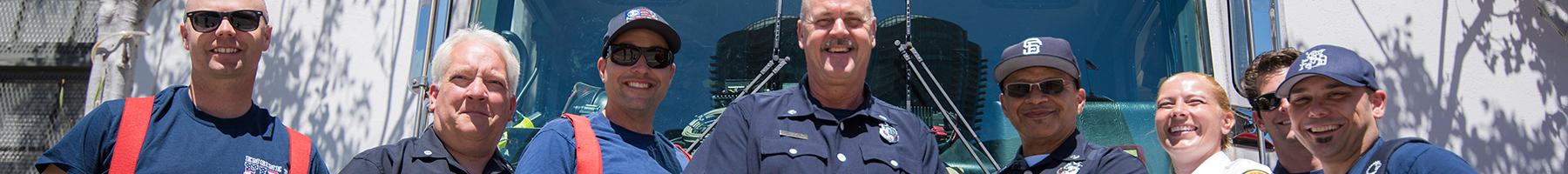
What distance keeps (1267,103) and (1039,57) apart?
0.72m

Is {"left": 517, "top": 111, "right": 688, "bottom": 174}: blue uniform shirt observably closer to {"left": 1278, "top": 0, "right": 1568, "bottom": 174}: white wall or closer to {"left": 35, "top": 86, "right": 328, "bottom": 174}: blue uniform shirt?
{"left": 35, "top": 86, "right": 328, "bottom": 174}: blue uniform shirt

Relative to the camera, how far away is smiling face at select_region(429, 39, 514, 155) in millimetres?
2391

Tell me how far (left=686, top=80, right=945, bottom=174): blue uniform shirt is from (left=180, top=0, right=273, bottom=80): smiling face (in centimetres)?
93

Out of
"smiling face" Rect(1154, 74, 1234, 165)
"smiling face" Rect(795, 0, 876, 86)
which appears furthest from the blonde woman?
"smiling face" Rect(795, 0, 876, 86)

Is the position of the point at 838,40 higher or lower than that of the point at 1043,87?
higher

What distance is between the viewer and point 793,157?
2162 millimetres

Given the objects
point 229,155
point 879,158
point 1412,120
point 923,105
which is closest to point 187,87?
point 229,155

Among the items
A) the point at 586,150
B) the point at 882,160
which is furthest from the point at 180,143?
the point at 882,160

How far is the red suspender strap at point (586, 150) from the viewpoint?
2.37 metres

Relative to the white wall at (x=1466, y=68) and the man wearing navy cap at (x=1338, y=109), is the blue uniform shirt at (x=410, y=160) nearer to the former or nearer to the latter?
the man wearing navy cap at (x=1338, y=109)

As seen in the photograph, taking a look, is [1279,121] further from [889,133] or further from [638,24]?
[638,24]

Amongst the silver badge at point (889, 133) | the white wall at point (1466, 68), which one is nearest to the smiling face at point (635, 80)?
the silver badge at point (889, 133)

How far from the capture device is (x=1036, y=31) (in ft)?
16.1

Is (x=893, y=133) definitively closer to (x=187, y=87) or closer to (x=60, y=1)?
(x=187, y=87)
